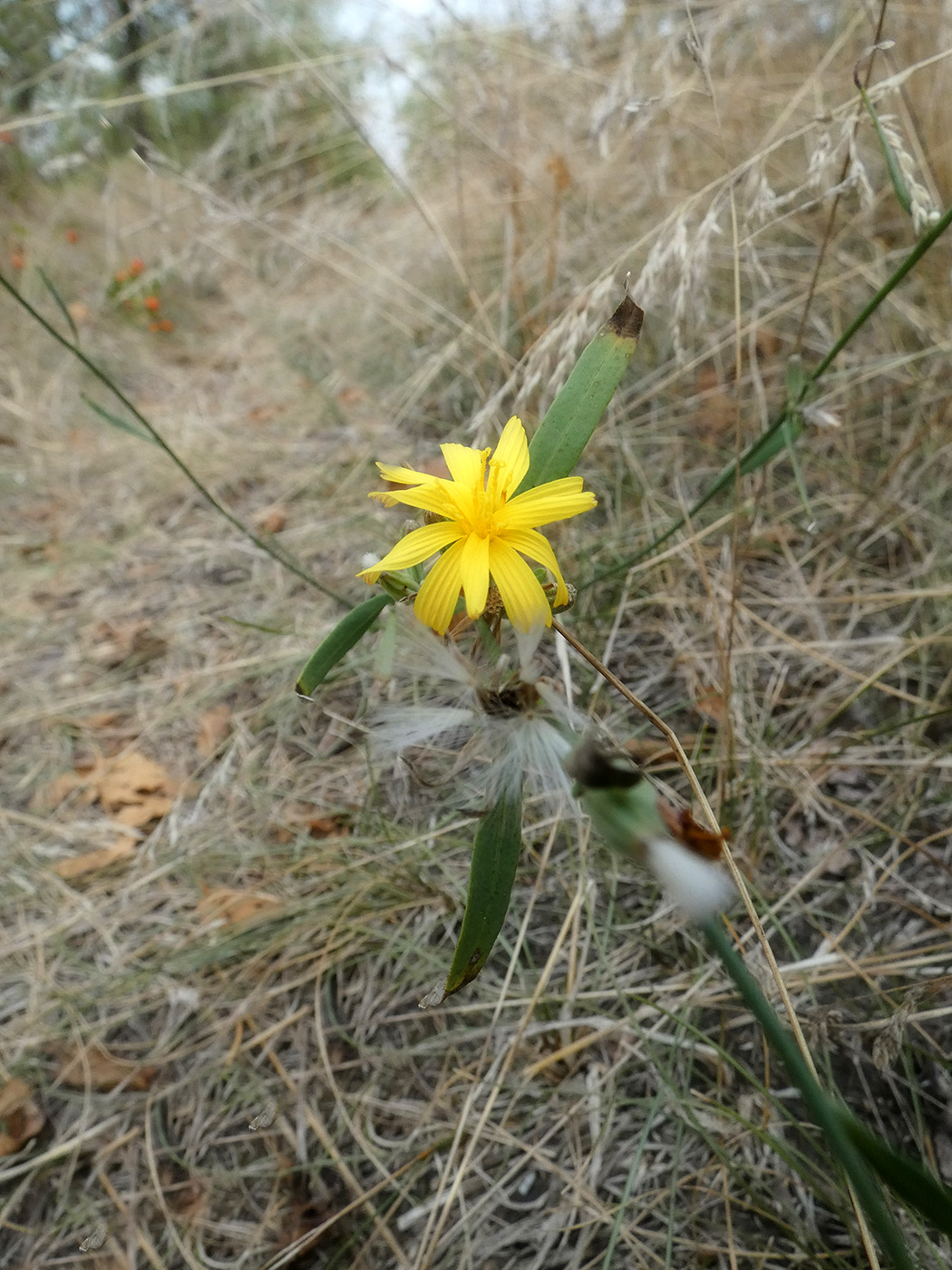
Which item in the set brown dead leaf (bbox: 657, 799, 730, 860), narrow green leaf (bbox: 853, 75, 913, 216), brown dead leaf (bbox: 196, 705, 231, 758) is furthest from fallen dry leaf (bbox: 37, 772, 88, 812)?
narrow green leaf (bbox: 853, 75, 913, 216)

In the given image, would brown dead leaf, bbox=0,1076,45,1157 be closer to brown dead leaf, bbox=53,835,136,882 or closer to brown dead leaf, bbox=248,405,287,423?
brown dead leaf, bbox=53,835,136,882

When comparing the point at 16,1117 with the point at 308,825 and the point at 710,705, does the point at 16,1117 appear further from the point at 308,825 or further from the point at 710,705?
the point at 710,705

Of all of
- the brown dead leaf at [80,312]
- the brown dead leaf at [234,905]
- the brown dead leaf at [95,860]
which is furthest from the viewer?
the brown dead leaf at [80,312]

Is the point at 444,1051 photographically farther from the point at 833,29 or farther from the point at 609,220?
the point at 833,29

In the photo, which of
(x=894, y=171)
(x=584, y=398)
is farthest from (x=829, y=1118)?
(x=894, y=171)

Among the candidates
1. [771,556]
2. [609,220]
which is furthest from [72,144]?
[771,556]

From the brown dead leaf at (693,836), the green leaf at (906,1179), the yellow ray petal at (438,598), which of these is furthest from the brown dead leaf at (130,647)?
the green leaf at (906,1179)

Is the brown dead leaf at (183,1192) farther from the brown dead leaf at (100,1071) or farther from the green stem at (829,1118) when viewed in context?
the green stem at (829,1118)
